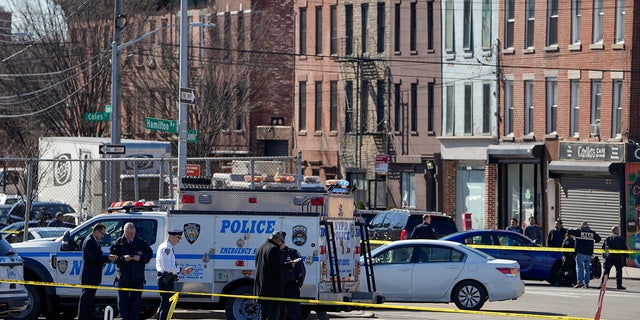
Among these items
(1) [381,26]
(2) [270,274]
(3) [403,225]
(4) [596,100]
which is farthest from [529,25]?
(2) [270,274]

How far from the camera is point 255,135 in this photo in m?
60.5

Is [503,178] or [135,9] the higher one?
[135,9]

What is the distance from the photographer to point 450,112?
5031 cm

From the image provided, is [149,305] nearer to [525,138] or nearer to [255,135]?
[525,138]

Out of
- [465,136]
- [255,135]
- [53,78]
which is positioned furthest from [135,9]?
[465,136]

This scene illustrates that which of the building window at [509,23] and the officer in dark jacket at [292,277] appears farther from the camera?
the building window at [509,23]

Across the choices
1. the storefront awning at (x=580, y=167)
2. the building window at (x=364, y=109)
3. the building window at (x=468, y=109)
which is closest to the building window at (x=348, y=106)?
the building window at (x=364, y=109)

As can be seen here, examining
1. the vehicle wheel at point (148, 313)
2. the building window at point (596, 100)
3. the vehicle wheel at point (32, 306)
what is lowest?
the vehicle wheel at point (148, 313)

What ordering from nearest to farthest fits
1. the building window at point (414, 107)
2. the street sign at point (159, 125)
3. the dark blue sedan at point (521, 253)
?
the dark blue sedan at point (521, 253) → the street sign at point (159, 125) → the building window at point (414, 107)

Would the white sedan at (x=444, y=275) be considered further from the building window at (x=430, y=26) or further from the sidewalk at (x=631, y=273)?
the building window at (x=430, y=26)

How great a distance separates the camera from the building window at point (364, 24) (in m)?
54.3

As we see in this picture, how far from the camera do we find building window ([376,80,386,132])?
2111 inches

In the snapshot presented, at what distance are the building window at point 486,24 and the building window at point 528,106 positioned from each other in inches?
98.9

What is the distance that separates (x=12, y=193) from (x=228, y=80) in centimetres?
1015
